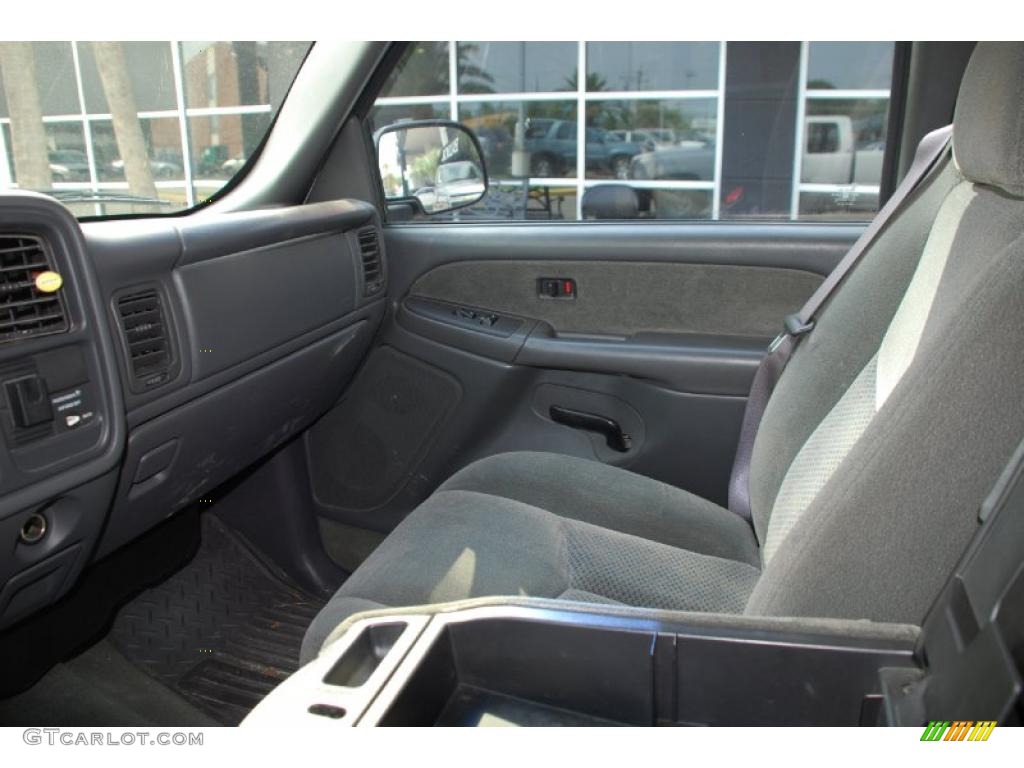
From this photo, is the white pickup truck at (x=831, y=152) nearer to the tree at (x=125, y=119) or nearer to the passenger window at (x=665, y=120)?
the passenger window at (x=665, y=120)

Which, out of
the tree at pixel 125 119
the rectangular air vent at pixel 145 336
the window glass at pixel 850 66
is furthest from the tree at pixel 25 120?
the window glass at pixel 850 66

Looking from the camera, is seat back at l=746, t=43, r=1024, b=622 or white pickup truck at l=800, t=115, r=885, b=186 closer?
seat back at l=746, t=43, r=1024, b=622

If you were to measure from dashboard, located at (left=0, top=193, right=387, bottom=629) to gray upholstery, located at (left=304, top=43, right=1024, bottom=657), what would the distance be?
1.41 feet

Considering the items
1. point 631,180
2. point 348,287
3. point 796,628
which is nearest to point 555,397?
point 348,287

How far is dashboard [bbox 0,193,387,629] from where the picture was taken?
115cm

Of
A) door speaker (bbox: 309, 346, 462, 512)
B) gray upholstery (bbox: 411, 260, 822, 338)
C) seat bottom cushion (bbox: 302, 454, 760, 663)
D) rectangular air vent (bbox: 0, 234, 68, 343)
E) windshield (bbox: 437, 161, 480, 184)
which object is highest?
windshield (bbox: 437, 161, 480, 184)

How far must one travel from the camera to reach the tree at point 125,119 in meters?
1.62

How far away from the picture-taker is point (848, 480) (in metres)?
0.87

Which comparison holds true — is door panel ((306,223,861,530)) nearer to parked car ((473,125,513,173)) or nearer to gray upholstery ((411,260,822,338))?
gray upholstery ((411,260,822,338))

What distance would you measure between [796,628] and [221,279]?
45.2 inches

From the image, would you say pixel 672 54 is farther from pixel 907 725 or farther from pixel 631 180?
pixel 907 725

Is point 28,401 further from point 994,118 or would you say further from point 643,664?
point 994,118

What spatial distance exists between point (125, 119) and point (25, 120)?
0.23m

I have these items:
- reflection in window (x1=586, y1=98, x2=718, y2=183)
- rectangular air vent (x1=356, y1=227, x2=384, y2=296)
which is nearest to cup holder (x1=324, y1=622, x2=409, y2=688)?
rectangular air vent (x1=356, y1=227, x2=384, y2=296)
